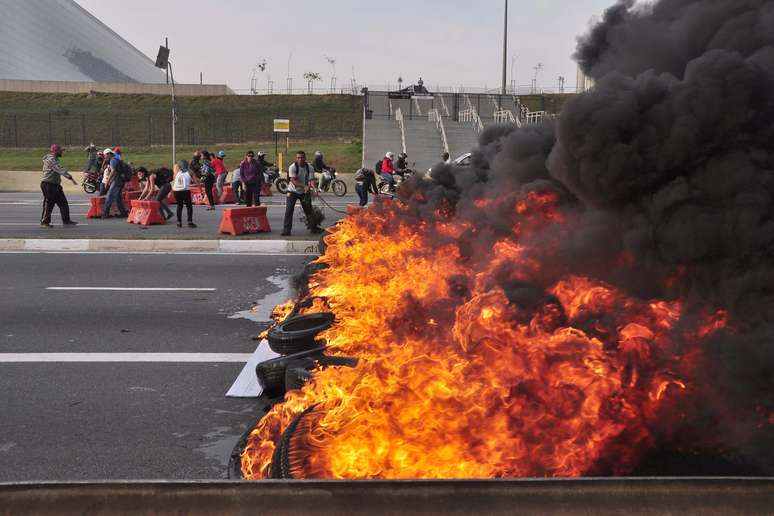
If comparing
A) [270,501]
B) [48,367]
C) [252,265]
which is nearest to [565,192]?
[270,501]

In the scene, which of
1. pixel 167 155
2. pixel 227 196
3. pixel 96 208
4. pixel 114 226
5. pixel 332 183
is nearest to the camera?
pixel 114 226

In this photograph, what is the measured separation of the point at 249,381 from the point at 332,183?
19.9m

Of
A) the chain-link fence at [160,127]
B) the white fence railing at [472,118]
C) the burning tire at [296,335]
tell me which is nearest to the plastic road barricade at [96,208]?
the burning tire at [296,335]

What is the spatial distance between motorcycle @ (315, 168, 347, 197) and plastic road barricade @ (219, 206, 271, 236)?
440 inches

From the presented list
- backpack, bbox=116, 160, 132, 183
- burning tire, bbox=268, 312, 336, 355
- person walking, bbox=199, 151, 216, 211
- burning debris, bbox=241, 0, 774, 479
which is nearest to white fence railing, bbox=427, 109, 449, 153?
person walking, bbox=199, 151, 216, 211

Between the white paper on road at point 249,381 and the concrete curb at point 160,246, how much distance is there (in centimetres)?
570

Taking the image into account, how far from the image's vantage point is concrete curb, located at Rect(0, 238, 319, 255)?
11.5 m

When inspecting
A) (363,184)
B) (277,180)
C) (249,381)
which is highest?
(277,180)

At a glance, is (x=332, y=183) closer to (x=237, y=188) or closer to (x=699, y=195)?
(x=237, y=188)

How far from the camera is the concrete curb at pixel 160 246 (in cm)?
1151

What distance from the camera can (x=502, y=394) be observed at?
337cm

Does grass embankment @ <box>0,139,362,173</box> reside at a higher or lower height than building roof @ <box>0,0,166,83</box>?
lower

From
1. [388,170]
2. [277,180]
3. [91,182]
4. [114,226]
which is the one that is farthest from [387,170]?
[91,182]

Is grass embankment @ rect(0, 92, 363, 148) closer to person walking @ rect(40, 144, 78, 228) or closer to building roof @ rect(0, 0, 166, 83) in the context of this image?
building roof @ rect(0, 0, 166, 83)
